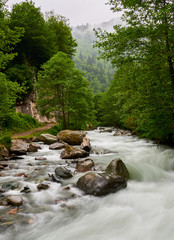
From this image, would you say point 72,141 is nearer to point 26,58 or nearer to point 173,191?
point 173,191

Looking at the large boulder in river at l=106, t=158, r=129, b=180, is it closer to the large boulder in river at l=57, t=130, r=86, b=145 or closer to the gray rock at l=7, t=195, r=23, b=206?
the gray rock at l=7, t=195, r=23, b=206

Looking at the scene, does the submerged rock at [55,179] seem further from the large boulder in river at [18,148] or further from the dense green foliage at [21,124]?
the dense green foliage at [21,124]

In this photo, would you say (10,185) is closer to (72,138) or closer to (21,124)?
(72,138)

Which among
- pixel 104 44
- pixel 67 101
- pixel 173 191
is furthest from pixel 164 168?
pixel 67 101

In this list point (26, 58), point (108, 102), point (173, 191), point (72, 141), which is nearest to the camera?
point (173, 191)

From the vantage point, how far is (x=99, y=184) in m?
4.93

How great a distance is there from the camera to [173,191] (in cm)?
527

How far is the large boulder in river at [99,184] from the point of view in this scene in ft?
15.9

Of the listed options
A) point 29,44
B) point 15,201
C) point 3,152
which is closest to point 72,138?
point 3,152

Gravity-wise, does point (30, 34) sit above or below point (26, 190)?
above

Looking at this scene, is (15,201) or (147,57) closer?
(15,201)

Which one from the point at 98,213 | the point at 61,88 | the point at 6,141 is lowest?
the point at 98,213

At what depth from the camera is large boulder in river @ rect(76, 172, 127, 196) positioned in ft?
15.9

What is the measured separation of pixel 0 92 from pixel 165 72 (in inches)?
331
